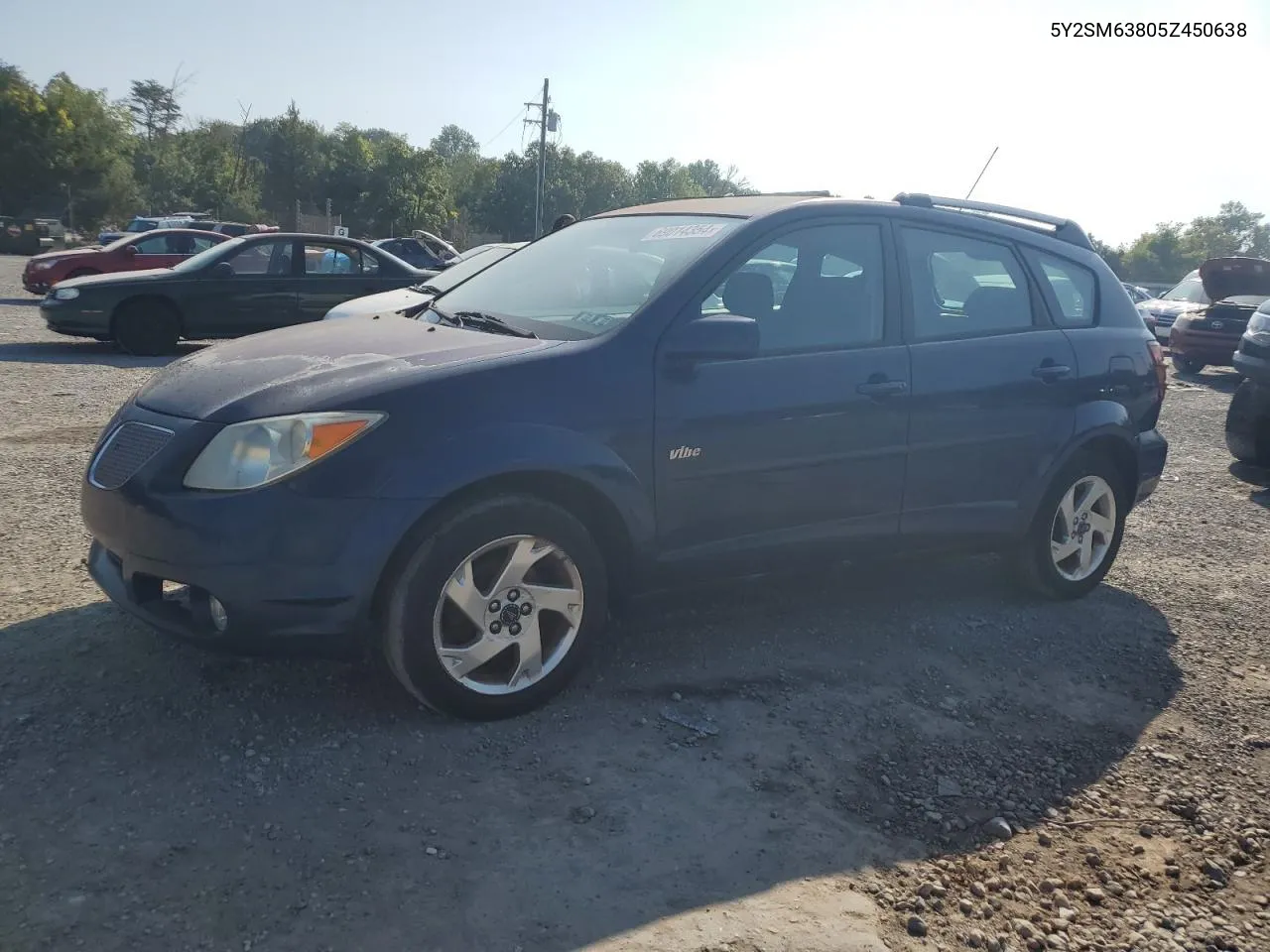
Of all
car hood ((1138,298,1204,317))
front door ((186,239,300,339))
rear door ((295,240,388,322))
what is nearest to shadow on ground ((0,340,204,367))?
front door ((186,239,300,339))

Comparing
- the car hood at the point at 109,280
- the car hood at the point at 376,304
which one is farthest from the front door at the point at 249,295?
the car hood at the point at 376,304

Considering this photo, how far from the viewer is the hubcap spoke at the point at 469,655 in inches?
136

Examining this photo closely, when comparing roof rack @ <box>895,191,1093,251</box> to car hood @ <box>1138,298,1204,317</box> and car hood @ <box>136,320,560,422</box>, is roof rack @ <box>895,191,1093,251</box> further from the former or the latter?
car hood @ <box>1138,298,1204,317</box>

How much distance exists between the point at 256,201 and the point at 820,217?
6361 centimetres

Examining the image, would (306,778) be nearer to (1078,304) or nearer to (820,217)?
(820,217)

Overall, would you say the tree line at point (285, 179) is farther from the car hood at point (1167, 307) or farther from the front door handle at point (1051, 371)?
the front door handle at point (1051, 371)

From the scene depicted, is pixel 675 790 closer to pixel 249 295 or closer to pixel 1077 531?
pixel 1077 531

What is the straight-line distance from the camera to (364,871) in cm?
275

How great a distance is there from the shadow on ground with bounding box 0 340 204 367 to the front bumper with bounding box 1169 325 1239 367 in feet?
45.7

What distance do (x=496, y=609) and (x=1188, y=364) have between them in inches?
632

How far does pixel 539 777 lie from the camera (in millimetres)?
3281

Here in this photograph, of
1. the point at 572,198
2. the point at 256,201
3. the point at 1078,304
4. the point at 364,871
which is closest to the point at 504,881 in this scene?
the point at 364,871

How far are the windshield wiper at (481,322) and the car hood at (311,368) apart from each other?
0.07 m

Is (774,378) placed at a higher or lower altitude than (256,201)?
lower
